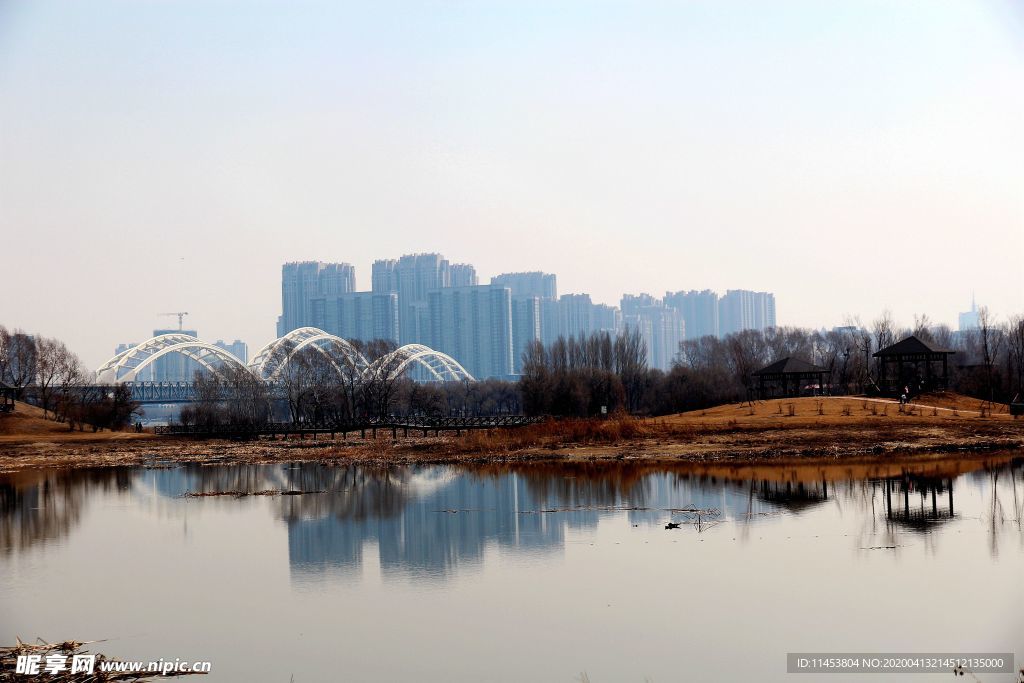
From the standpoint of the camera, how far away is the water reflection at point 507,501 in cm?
1598

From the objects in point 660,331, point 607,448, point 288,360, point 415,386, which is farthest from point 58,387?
point 660,331

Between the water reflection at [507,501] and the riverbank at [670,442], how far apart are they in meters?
2.54

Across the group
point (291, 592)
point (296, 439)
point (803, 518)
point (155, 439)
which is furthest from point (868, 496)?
point (155, 439)

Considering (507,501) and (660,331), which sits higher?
(660,331)

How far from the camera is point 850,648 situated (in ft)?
32.6

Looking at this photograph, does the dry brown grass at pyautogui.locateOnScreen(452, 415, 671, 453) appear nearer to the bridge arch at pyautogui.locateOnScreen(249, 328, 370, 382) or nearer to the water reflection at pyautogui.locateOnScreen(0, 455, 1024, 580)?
the water reflection at pyautogui.locateOnScreen(0, 455, 1024, 580)

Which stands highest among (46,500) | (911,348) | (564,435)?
(911,348)

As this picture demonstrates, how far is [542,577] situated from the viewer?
13406 millimetres

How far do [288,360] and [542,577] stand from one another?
55166mm

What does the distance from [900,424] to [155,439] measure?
32428mm

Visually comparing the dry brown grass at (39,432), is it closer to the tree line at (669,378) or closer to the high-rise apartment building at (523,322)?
the tree line at (669,378)

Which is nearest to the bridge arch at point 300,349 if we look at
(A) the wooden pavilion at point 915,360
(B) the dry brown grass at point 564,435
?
(B) the dry brown grass at point 564,435

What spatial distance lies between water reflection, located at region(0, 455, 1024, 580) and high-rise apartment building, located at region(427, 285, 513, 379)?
5500 inches

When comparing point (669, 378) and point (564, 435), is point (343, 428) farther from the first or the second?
point (669, 378)
